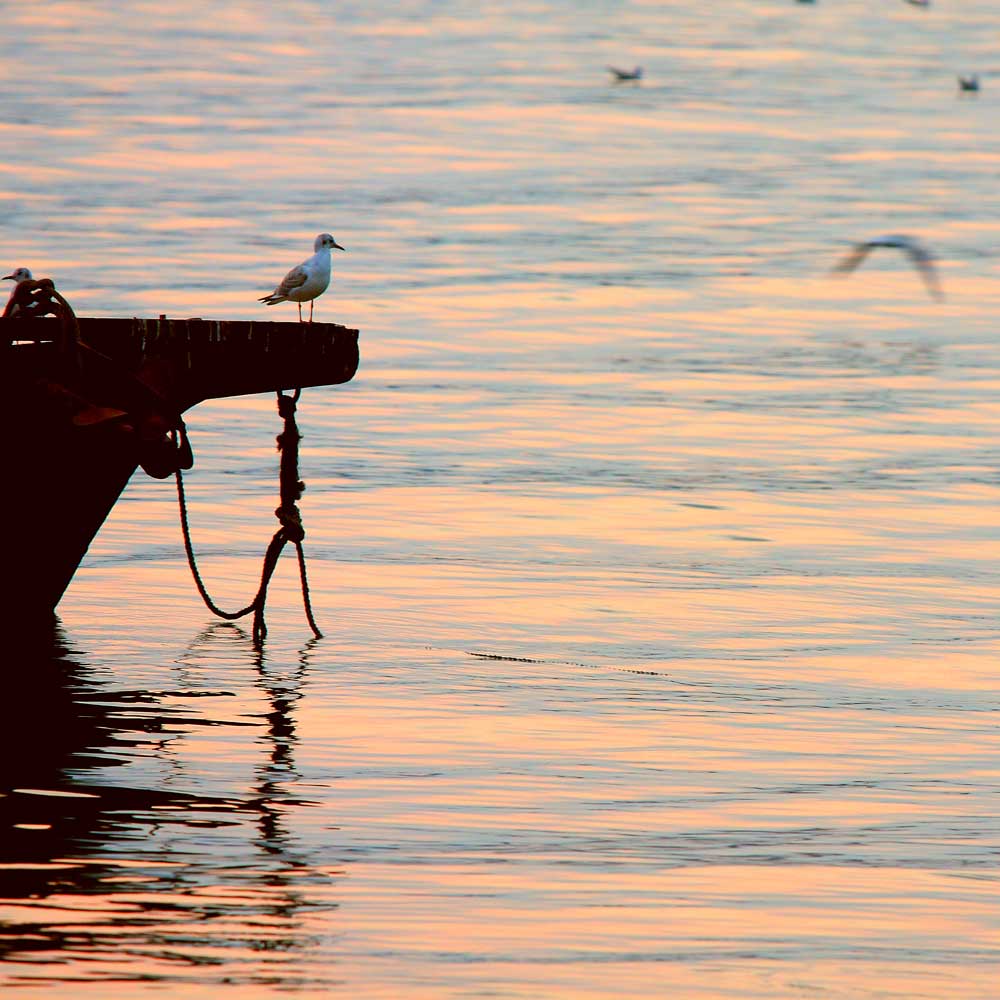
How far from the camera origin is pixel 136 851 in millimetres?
8531

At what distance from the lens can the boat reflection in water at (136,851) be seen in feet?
24.5

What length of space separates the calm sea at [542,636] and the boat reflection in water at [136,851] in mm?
21

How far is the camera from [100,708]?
10.7 metres

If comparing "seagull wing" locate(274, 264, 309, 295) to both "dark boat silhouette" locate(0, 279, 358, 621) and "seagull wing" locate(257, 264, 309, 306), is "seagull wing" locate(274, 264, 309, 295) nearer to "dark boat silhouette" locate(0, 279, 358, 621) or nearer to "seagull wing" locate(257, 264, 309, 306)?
"seagull wing" locate(257, 264, 309, 306)

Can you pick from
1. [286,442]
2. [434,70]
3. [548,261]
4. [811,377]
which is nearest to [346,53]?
[434,70]

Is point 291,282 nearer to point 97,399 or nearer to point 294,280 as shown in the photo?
point 294,280

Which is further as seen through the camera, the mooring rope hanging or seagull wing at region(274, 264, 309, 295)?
seagull wing at region(274, 264, 309, 295)

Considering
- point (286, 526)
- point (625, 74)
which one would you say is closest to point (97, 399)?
point (286, 526)

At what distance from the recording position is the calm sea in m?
7.88

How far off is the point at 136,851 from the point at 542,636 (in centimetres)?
445

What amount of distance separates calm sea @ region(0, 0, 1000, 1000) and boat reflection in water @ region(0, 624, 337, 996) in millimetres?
21

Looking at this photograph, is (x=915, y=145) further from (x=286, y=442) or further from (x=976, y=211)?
(x=286, y=442)

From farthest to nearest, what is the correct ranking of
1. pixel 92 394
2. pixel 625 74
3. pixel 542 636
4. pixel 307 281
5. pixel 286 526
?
pixel 625 74 → pixel 307 281 → pixel 542 636 → pixel 286 526 → pixel 92 394

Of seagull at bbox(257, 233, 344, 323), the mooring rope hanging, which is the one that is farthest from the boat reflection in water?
seagull at bbox(257, 233, 344, 323)
